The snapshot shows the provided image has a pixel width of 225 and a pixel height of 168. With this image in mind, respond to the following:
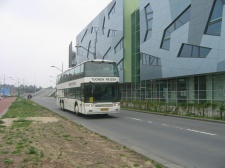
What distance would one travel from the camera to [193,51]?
105ft

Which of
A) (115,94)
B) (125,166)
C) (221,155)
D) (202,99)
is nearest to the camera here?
(125,166)

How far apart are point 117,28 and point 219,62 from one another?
2659 cm

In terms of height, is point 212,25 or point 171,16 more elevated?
point 171,16

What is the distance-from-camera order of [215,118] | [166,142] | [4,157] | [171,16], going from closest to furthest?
[4,157] < [166,142] < [215,118] < [171,16]

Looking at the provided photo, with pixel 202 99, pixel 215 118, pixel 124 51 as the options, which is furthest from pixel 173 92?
pixel 215 118

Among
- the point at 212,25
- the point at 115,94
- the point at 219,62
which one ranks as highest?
the point at 212,25

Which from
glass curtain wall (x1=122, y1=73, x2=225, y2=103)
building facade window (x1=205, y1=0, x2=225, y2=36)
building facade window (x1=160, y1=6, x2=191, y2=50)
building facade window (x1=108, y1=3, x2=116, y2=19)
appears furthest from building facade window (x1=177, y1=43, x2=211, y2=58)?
building facade window (x1=108, y1=3, x2=116, y2=19)

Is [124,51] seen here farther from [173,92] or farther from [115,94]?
[115,94]

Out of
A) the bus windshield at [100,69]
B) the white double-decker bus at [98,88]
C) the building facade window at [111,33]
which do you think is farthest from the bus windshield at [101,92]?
the building facade window at [111,33]

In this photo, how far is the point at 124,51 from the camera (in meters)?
49.8

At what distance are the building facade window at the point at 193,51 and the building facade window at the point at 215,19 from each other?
1765 millimetres

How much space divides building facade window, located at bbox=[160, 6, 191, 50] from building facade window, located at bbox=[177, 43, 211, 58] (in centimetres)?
258

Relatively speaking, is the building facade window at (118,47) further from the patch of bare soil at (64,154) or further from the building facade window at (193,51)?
the patch of bare soil at (64,154)

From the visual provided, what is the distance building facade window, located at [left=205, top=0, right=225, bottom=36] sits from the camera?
1111 inches
